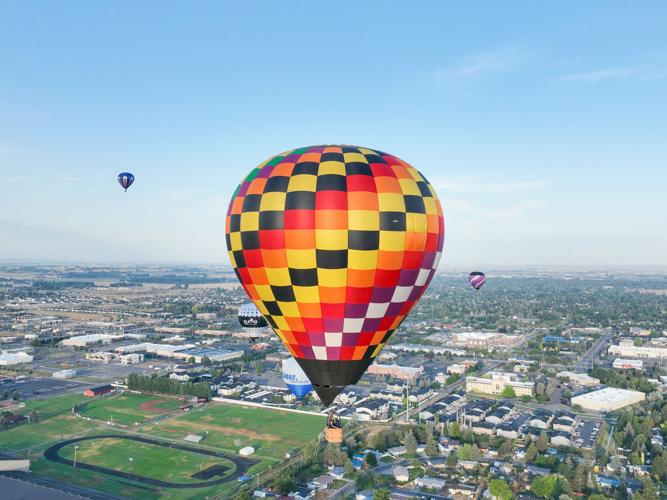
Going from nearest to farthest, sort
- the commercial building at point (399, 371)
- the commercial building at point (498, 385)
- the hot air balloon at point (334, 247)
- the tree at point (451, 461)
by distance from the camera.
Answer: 1. the hot air balloon at point (334, 247)
2. the tree at point (451, 461)
3. the commercial building at point (498, 385)
4. the commercial building at point (399, 371)

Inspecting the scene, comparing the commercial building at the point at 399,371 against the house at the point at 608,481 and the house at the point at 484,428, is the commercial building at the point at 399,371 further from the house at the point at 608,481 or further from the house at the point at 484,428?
the house at the point at 608,481

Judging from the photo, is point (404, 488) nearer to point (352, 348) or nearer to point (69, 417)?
point (352, 348)

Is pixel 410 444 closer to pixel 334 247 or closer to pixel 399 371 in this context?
pixel 399 371

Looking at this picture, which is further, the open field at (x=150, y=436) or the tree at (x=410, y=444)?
the tree at (x=410, y=444)

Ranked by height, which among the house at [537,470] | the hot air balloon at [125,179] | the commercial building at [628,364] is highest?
the hot air balloon at [125,179]

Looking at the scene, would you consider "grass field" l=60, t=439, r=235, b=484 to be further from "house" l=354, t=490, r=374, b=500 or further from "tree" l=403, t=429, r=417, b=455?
"tree" l=403, t=429, r=417, b=455

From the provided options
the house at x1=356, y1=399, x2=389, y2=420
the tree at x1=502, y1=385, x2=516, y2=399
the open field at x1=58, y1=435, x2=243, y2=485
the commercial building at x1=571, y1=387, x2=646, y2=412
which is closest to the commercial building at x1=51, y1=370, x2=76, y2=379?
the open field at x1=58, y1=435, x2=243, y2=485

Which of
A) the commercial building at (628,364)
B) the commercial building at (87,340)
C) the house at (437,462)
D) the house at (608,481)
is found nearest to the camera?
the house at (608,481)

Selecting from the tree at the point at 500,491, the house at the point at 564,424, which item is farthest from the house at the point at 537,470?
the house at the point at 564,424
